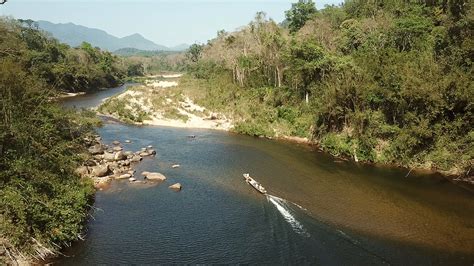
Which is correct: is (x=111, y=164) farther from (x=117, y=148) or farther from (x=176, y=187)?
(x=176, y=187)

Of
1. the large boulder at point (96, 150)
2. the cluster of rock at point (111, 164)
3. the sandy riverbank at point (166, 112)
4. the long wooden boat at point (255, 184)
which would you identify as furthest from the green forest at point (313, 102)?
the long wooden boat at point (255, 184)

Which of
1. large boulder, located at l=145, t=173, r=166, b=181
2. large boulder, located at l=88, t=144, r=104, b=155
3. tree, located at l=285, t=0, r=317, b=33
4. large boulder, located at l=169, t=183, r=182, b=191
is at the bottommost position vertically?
large boulder, located at l=169, t=183, r=182, b=191

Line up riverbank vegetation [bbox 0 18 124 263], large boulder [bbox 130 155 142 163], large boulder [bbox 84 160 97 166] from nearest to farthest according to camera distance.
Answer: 1. riverbank vegetation [bbox 0 18 124 263]
2. large boulder [bbox 84 160 97 166]
3. large boulder [bbox 130 155 142 163]

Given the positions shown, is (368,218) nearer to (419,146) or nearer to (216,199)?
(216,199)

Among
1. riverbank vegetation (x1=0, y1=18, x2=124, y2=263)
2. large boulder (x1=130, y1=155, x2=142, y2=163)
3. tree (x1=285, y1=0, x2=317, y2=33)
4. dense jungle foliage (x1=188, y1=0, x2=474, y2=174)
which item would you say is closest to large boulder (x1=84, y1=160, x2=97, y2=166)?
large boulder (x1=130, y1=155, x2=142, y2=163)

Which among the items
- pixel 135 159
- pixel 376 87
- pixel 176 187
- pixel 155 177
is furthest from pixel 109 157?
pixel 376 87

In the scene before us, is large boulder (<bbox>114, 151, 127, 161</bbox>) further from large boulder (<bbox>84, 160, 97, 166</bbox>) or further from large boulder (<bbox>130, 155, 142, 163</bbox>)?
large boulder (<bbox>84, 160, 97, 166</bbox>)

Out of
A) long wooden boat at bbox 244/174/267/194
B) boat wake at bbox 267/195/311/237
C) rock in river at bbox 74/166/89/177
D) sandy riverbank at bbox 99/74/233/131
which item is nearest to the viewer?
boat wake at bbox 267/195/311/237

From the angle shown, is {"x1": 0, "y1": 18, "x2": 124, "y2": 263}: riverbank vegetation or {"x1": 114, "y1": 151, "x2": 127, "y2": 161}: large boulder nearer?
{"x1": 0, "y1": 18, "x2": 124, "y2": 263}: riverbank vegetation
